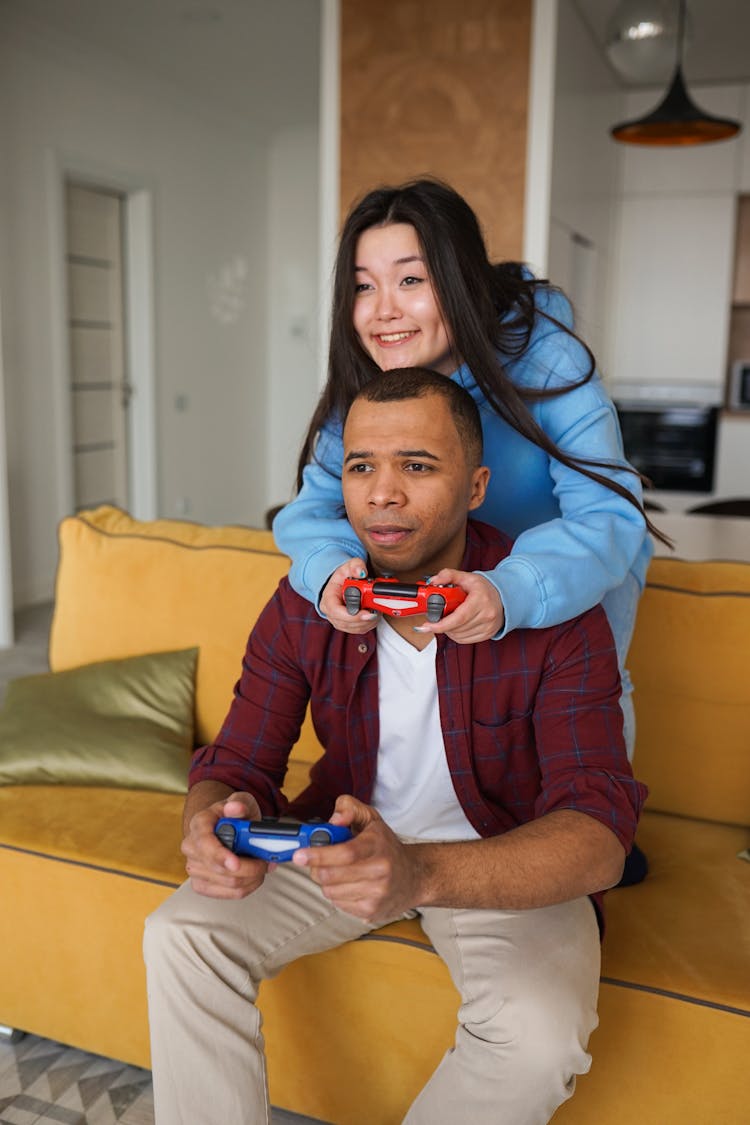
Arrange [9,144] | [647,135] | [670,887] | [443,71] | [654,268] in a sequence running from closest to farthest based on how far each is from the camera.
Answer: [670,887], [647,135], [443,71], [9,144], [654,268]

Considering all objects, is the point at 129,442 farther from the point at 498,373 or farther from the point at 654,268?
the point at 498,373

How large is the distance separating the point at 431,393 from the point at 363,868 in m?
0.61

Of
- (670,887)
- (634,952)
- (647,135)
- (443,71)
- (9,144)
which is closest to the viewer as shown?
(634,952)

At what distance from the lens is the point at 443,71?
4.03m

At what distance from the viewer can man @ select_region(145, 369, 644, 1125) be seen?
1183 millimetres

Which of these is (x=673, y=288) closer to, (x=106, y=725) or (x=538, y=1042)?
(x=106, y=725)

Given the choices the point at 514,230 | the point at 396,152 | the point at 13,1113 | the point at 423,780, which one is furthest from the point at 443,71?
the point at 13,1113

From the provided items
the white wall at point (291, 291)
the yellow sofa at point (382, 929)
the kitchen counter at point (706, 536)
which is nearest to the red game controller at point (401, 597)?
the yellow sofa at point (382, 929)

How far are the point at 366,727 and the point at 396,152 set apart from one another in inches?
129

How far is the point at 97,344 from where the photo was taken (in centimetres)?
582

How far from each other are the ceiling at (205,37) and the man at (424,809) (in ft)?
13.7

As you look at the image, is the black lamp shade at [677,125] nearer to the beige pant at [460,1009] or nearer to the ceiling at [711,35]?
the ceiling at [711,35]

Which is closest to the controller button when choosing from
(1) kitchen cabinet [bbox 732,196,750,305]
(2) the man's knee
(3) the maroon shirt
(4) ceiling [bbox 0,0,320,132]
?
(3) the maroon shirt

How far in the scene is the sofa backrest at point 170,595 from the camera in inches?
81.7
